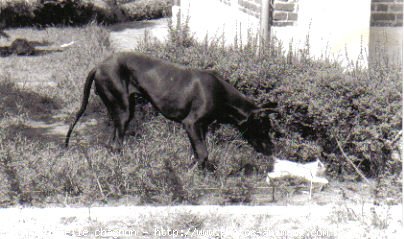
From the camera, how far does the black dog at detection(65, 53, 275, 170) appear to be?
5.90 m

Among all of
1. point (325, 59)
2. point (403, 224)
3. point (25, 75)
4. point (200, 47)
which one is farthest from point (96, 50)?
point (403, 224)

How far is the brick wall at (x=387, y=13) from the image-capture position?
25.4 ft

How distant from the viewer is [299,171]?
618 centimetres

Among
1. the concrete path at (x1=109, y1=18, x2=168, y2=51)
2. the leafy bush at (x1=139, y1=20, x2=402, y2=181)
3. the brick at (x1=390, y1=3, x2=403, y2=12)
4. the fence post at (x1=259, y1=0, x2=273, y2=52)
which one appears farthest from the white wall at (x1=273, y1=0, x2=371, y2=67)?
the concrete path at (x1=109, y1=18, x2=168, y2=51)

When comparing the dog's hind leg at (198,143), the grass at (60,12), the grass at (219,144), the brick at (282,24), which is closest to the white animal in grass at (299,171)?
the grass at (219,144)

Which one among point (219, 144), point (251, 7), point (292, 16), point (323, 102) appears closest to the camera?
point (323, 102)

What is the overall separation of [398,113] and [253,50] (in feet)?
5.74

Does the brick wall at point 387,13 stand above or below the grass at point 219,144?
above

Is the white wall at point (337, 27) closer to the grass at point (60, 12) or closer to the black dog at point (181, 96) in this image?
the black dog at point (181, 96)

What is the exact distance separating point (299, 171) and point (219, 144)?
0.86m

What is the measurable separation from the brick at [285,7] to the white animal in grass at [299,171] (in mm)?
2067

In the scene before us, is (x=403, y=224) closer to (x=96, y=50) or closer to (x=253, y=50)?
(x=253, y=50)

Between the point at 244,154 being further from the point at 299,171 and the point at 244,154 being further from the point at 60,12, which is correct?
the point at 60,12

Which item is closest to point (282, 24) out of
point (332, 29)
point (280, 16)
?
point (280, 16)
